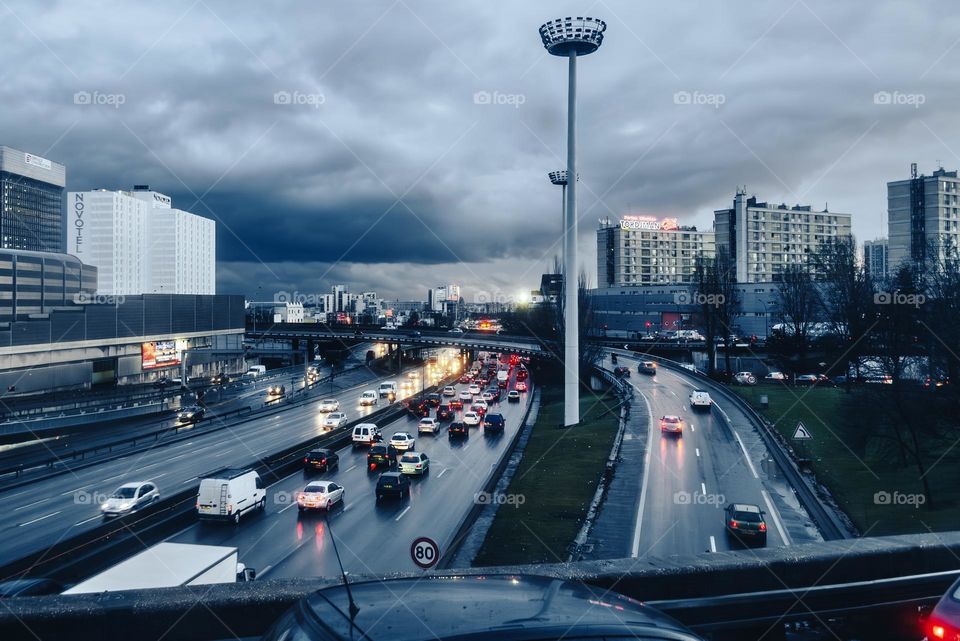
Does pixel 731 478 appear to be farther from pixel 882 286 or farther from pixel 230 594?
pixel 882 286

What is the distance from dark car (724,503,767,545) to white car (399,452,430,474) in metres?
15.7

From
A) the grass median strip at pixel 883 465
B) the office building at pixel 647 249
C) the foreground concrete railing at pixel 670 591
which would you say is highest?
the office building at pixel 647 249

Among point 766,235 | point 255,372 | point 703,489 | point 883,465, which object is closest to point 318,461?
point 703,489

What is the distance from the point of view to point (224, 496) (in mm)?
22234

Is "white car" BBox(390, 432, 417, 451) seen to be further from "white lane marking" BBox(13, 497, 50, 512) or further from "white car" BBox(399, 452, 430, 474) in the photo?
"white lane marking" BBox(13, 497, 50, 512)

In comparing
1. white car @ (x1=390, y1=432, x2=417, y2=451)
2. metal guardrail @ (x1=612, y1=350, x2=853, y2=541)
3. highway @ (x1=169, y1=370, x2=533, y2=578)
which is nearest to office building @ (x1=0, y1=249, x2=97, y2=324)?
white car @ (x1=390, y1=432, x2=417, y2=451)

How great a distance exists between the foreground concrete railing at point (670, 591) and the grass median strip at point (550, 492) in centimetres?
1264

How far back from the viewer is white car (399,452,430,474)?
102 ft

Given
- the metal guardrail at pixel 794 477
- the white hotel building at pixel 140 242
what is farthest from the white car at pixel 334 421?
the white hotel building at pixel 140 242

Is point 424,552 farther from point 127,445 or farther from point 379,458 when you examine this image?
point 127,445

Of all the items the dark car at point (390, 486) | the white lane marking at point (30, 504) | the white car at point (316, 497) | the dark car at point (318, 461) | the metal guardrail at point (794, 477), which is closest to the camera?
the metal guardrail at point (794, 477)

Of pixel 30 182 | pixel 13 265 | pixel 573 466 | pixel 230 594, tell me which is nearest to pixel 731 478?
pixel 573 466

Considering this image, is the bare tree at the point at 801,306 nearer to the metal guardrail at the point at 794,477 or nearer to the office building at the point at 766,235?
the metal guardrail at the point at 794,477

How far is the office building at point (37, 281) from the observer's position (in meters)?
75.9
